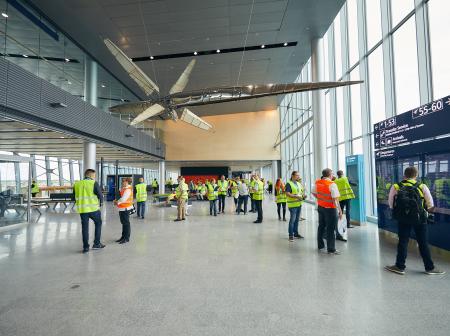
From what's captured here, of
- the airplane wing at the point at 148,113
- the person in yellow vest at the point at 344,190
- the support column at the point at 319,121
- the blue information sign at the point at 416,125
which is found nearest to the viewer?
the blue information sign at the point at 416,125

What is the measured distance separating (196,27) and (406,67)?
7127 mm

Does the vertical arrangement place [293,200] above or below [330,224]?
above

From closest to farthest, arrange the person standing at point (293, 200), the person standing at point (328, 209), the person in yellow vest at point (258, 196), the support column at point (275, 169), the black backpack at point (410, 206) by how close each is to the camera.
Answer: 1. the black backpack at point (410, 206)
2. the person standing at point (328, 209)
3. the person standing at point (293, 200)
4. the person in yellow vest at point (258, 196)
5. the support column at point (275, 169)

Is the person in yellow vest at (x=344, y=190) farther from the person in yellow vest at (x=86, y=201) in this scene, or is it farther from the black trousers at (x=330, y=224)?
the person in yellow vest at (x=86, y=201)

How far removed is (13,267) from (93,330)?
9.29ft

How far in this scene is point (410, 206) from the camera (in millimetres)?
3684

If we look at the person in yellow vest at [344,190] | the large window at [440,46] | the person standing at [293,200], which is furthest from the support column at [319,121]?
the large window at [440,46]

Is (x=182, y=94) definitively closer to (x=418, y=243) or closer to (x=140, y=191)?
(x=140, y=191)

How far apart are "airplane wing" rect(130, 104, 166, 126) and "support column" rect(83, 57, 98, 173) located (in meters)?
5.65

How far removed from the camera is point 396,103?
278 inches

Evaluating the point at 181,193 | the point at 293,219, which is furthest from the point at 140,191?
the point at 293,219

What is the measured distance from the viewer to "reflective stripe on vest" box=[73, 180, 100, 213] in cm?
515

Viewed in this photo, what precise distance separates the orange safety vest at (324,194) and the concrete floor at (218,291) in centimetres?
90

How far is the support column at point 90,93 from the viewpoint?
1133cm
